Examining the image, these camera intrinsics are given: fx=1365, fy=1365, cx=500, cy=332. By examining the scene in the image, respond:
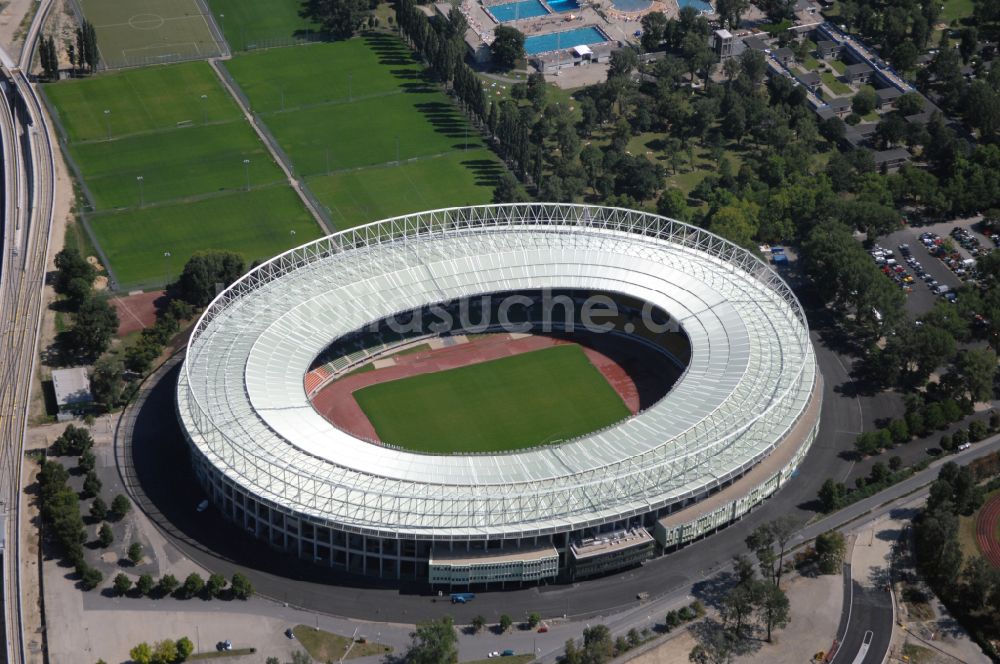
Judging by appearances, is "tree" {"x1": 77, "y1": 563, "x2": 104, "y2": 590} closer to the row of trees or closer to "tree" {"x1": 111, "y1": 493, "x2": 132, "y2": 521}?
the row of trees

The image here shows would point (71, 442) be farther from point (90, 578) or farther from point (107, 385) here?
point (90, 578)

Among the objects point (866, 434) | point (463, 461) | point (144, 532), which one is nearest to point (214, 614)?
point (144, 532)

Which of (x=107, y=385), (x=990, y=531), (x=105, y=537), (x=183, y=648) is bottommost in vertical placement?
(x=107, y=385)

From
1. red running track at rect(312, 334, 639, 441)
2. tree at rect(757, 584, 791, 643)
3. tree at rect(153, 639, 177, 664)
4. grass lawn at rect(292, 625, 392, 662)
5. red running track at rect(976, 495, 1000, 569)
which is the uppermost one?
tree at rect(757, 584, 791, 643)

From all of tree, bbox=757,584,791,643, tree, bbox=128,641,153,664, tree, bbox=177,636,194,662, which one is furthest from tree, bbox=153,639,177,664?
tree, bbox=757,584,791,643

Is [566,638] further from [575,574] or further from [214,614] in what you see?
[214,614]

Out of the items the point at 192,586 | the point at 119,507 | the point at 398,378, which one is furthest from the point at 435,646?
the point at 398,378

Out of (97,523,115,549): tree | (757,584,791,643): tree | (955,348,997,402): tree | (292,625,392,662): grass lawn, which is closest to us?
(292,625,392,662): grass lawn
